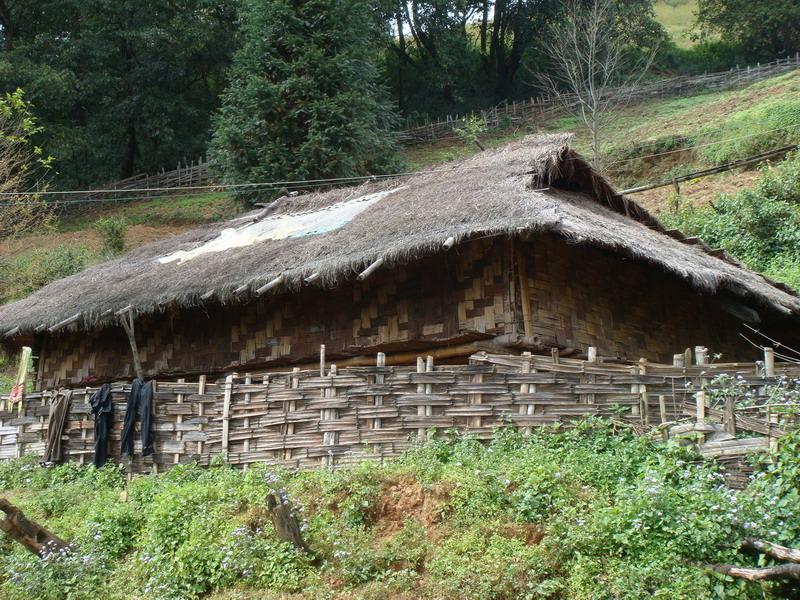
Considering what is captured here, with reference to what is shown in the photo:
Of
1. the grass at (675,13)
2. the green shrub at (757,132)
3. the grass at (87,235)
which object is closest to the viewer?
the grass at (87,235)

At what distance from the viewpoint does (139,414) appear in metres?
10.4

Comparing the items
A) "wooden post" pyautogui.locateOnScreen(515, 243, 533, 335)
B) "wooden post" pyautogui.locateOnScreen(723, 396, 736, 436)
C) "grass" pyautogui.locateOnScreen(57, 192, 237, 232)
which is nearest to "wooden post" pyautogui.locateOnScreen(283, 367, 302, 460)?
"wooden post" pyautogui.locateOnScreen(515, 243, 533, 335)

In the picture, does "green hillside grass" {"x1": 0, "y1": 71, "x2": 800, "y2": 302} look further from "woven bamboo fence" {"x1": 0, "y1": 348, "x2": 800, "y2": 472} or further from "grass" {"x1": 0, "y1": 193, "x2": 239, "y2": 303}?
"woven bamboo fence" {"x1": 0, "y1": 348, "x2": 800, "y2": 472}

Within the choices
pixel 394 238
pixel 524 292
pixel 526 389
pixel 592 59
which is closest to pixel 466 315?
pixel 524 292

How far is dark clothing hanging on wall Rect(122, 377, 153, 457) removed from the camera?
10.2 metres

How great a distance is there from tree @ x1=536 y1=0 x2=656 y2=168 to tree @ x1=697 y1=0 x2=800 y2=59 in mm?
3113

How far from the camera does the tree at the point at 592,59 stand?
2622cm

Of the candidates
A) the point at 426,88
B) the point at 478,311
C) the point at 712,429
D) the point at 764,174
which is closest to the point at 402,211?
the point at 478,311

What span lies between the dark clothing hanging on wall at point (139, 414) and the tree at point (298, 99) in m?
12.0

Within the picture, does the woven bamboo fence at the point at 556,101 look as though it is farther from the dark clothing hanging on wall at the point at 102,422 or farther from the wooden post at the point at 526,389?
the wooden post at the point at 526,389

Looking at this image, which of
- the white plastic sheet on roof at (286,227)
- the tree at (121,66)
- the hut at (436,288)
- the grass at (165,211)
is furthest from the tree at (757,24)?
the white plastic sheet on roof at (286,227)

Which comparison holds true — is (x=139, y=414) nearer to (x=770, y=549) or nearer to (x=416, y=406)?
(x=416, y=406)

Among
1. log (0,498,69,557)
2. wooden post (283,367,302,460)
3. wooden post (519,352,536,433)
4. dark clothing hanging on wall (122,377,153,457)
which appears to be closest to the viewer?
log (0,498,69,557)

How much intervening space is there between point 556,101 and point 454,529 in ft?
98.0
